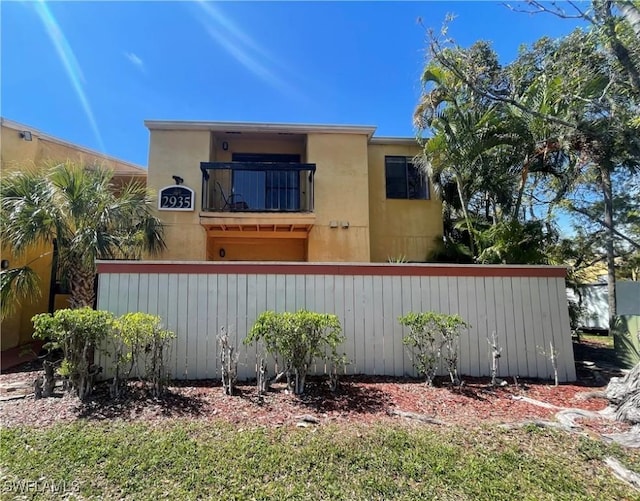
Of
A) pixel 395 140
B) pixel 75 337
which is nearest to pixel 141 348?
pixel 75 337

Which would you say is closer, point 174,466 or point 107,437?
point 174,466

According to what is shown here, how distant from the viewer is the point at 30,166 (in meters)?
9.46

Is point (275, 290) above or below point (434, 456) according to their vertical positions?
above

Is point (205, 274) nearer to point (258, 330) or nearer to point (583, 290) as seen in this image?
point (258, 330)

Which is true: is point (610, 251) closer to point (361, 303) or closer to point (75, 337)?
point (361, 303)

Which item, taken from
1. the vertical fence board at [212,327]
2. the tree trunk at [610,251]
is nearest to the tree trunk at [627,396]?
the vertical fence board at [212,327]

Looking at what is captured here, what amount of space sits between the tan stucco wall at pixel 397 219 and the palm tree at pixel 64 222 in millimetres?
7903

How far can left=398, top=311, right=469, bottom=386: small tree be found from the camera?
6.03m

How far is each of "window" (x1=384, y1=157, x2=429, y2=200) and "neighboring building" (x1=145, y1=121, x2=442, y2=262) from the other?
0.04 metres

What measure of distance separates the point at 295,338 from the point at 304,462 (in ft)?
6.63

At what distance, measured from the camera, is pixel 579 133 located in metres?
6.78

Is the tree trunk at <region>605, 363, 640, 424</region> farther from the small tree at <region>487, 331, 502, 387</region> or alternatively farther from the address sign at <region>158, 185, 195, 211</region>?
the address sign at <region>158, 185, 195, 211</region>

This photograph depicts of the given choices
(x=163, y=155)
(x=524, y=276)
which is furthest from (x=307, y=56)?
(x=524, y=276)

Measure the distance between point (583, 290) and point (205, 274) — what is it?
1580cm
